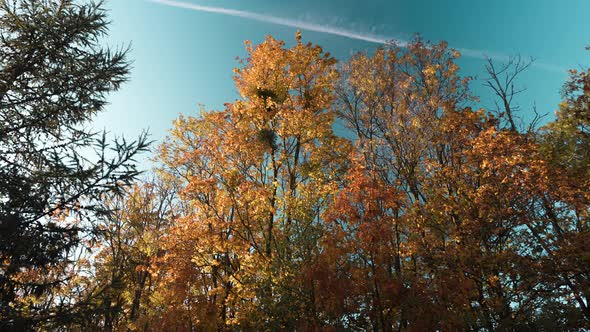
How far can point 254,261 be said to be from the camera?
9.88 m

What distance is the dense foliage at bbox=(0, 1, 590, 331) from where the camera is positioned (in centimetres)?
764

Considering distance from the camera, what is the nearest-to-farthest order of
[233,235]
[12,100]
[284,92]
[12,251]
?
[12,251] < [12,100] < [233,235] < [284,92]

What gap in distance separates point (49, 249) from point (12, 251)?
27.8 inches

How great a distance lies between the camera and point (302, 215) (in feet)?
30.5

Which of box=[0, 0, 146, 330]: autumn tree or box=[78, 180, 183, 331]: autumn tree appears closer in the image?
box=[0, 0, 146, 330]: autumn tree

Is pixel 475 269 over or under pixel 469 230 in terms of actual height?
under

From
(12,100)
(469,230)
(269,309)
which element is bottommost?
(269,309)

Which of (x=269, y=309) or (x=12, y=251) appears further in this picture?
(x=269, y=309)

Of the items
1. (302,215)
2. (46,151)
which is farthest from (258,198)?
(46,151)

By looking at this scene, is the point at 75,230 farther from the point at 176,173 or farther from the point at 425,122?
the point at 425,122

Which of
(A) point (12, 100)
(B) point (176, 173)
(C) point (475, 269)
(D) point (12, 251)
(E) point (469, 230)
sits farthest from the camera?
(B) point (176, 173)

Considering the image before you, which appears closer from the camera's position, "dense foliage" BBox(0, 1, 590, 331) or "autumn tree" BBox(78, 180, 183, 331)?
"dense foliage" BBox(0, 1, 590, 331)

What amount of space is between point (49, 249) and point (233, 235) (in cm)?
532

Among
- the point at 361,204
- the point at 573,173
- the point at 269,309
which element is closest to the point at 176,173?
the point at 269,309
